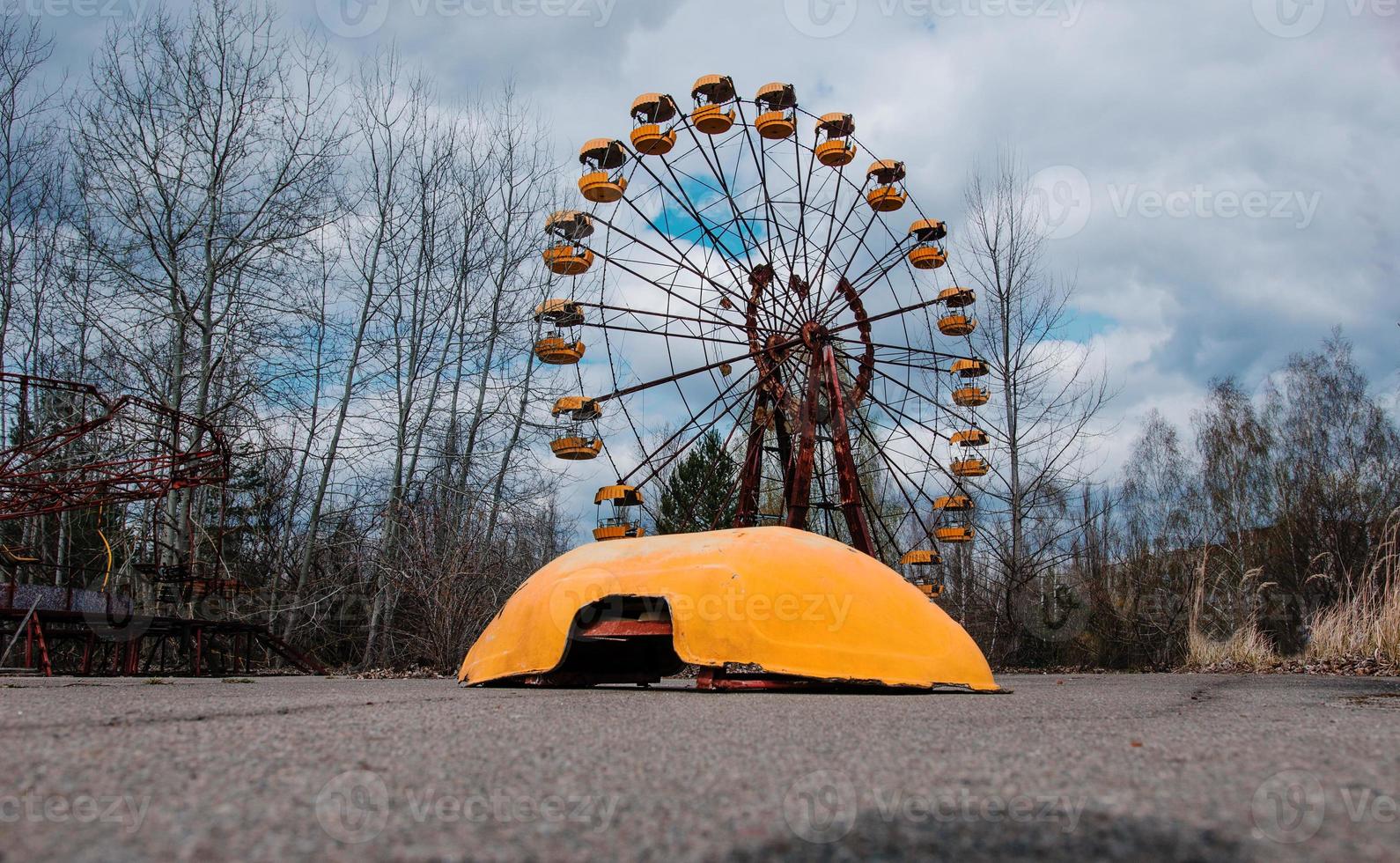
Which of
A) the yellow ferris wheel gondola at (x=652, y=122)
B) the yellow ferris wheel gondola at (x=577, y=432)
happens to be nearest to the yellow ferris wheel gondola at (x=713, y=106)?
the yellow ferris wheel gondola at (x=652, y=122)

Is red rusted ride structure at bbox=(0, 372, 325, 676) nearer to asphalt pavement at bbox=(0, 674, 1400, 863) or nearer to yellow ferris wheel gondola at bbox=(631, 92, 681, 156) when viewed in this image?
asphalt pavement at bbox=(0, 674, 1400, 863)

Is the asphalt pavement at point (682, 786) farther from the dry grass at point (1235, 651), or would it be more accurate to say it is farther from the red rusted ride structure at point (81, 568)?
the dry grass at point (1235, 651)

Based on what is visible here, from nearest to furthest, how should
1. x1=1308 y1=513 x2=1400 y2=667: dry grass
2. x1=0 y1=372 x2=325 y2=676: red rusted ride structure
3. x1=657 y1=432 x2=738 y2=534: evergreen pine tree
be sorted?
x1=0 y1=372 x2=325 y2=676: red rusted ride structure
x1=1308 y1=513 x2=1400 y2=667: dry grass
x1=657 y1=432 x2=738 y2=534: evergreen pine tree

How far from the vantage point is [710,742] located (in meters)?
3.14

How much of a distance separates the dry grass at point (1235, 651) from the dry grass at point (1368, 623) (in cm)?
72

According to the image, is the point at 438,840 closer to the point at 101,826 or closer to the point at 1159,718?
the point at 101,826

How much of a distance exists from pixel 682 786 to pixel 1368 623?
37.3ft

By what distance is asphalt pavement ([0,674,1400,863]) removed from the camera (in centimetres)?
167

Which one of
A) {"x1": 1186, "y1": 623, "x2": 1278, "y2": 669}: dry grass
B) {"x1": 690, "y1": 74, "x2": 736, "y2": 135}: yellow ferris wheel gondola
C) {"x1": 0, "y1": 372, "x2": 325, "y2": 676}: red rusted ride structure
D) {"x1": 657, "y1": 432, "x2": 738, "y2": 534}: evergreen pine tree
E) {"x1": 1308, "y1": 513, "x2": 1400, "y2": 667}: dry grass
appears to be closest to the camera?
Answer: {"x1": 0, "y1": 372, "x2": 325, "y2": 676}: red rusted ride structure

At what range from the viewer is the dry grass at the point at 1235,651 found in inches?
479

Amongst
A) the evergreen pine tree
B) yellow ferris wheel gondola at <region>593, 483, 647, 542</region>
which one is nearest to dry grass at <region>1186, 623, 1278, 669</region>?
yellow ferris wheel gondola at <region>593, 483, 647, 542</region>

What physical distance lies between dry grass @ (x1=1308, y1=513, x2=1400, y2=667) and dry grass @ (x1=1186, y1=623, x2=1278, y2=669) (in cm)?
72

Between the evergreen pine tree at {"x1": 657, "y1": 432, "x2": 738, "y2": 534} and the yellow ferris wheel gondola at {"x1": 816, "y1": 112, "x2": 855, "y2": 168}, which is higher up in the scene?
the yellow ferris wheel gondola at {"x1": 816, "y1": 112, "x2": 855, "y2": 168}

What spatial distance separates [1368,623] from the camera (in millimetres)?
10562
